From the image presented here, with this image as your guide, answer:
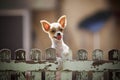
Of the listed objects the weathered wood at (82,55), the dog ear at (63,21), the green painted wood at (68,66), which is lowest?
the green painted wood at (68,66)

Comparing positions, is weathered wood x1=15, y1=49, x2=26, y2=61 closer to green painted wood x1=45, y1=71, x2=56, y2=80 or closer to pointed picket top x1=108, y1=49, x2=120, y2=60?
green painted wood x1=45, y1=71, x2=56, y2=80

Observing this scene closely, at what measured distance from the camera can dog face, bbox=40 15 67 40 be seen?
300 centimetres

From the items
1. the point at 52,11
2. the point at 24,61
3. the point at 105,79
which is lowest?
the point at 105,79

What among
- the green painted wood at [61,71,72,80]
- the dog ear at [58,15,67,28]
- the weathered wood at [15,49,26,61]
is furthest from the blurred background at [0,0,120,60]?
the green painted wood at [61,71,72,80]

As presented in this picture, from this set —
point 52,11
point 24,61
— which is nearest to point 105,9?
point 52,11

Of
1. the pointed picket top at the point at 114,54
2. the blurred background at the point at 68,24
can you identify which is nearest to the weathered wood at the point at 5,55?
the blurred background at the point at 68,24

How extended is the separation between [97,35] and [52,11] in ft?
1.69

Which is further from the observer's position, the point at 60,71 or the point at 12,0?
the point at 12,0

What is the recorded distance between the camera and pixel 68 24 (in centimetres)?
308

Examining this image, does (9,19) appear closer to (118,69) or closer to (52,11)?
(52,11)

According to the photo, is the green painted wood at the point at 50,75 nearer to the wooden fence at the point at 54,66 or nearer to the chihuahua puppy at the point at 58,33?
the wooden fence at the point at 54,66

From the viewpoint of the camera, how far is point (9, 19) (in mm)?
3109

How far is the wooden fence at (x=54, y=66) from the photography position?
285 centimetres

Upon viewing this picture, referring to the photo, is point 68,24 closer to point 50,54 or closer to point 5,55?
point 50,54
